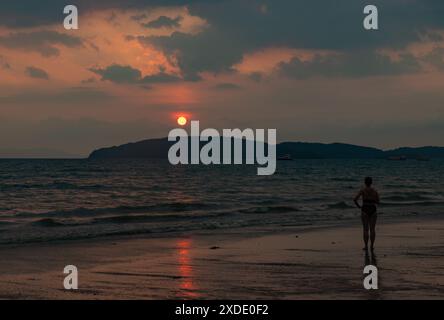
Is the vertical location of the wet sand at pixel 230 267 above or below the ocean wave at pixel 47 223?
below

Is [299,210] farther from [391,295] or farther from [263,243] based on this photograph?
[391,295]

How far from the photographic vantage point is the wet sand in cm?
1311

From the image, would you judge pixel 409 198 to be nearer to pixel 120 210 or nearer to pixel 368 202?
pixel 120 210

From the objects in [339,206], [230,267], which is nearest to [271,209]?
[339,206]

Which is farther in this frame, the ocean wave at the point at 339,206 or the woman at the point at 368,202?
the ocean wave at the point at 339,206

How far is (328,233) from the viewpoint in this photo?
25750 millimetres

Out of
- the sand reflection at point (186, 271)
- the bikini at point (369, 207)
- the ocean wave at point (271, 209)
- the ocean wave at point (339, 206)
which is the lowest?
the sand reflection at point (186, 271)

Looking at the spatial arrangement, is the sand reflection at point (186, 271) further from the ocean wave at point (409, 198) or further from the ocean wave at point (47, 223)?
the ocean wave at point (409, 198)

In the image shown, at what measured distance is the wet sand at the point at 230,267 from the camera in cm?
1311

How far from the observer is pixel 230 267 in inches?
653

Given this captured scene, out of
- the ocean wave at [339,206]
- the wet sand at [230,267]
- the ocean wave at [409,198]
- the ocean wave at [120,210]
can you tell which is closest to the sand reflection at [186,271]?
the wet sand at [230,267]

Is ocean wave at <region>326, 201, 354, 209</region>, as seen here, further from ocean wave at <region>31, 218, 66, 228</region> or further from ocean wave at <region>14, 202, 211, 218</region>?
ocean wave at <region>31, 218, 66, 228</region>
